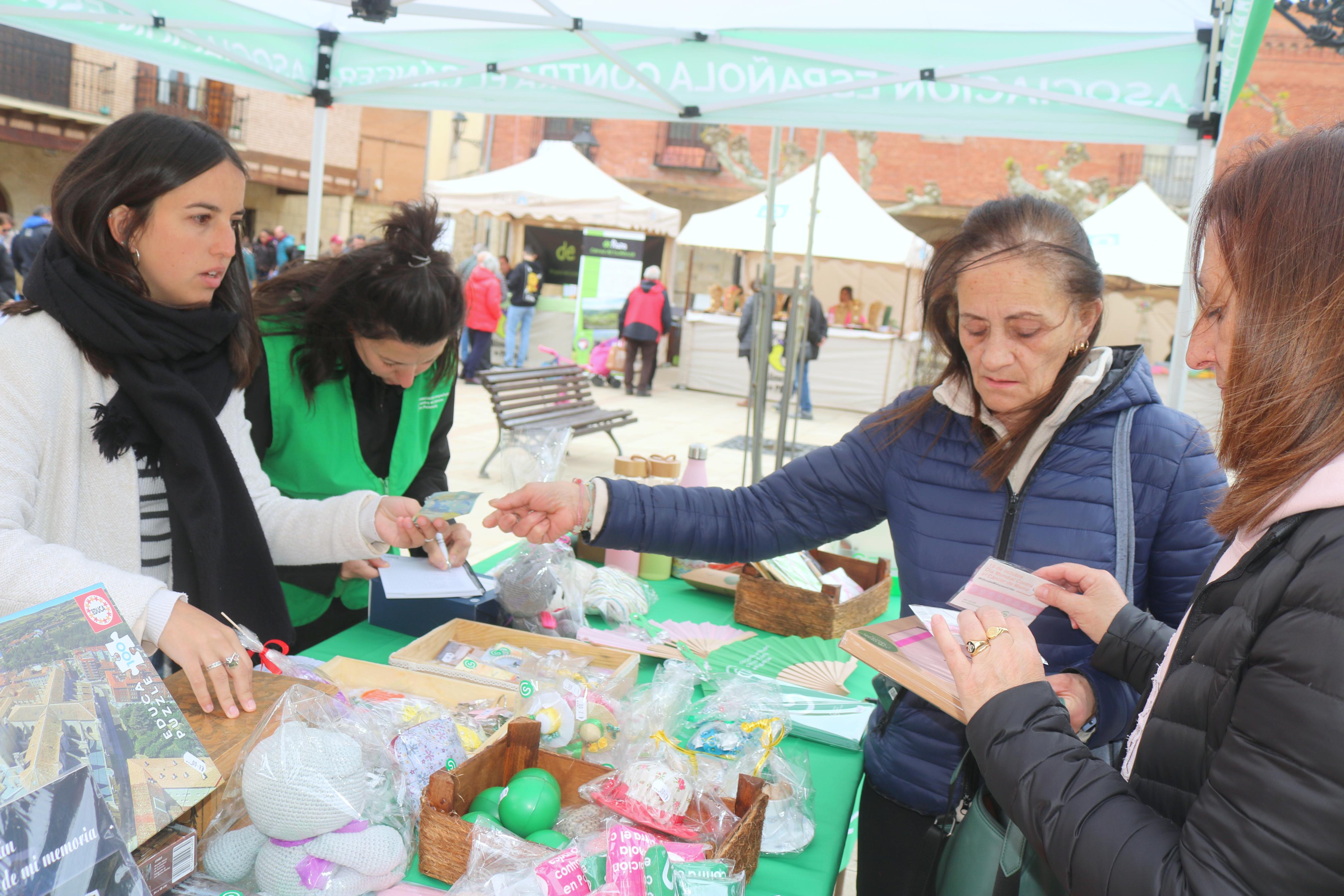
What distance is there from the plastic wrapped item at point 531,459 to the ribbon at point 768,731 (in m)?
0.93

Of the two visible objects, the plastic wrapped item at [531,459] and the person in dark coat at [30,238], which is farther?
the person in dark coat at [30,238]

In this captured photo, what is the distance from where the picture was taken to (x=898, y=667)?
1.36 meters

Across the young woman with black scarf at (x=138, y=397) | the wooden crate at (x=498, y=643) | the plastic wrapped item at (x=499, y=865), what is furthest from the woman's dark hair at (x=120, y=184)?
the plastic wrapped item at (x=499, y=865)

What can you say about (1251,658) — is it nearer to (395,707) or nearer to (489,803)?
(489,803)

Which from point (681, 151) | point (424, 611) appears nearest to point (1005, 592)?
point (424, 611)

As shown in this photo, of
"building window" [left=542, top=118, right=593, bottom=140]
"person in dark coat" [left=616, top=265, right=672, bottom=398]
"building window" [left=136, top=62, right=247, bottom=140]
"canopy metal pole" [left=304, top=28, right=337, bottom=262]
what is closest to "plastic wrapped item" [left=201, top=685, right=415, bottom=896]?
"canopy metal pole" [left=304, top=28, right=337, bottom=262]

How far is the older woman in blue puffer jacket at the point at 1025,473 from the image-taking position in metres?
1.61

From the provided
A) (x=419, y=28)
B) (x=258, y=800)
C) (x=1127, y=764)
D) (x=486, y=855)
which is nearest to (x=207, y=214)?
(x=258, y=800)

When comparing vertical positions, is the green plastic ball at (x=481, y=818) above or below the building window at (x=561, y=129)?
below

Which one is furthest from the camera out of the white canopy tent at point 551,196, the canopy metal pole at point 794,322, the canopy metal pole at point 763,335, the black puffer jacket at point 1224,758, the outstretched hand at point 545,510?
the white canopy tent at point 551,196

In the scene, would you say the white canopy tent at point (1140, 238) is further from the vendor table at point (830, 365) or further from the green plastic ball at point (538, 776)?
the green plastic ball at point (538, 776)

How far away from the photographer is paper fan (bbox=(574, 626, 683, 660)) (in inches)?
84.0

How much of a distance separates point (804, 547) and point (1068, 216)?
0.84m

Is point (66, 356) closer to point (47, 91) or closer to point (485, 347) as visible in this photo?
point (485, 347)
